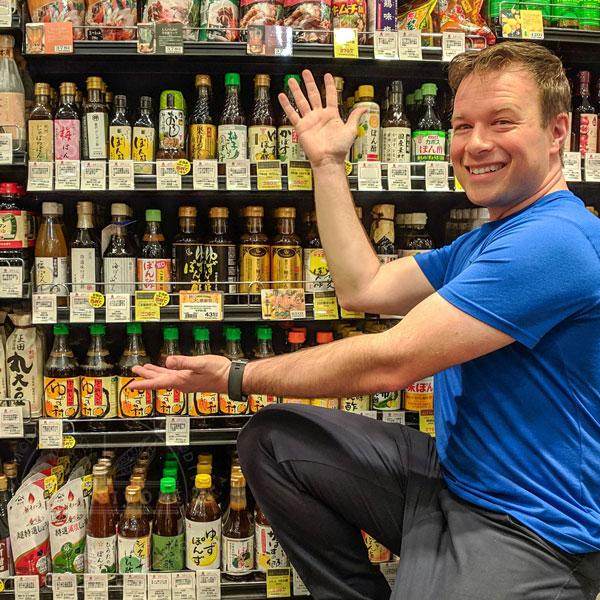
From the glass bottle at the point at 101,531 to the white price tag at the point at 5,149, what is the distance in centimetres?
102

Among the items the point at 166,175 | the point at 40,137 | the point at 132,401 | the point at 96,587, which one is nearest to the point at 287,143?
the point at 166,175

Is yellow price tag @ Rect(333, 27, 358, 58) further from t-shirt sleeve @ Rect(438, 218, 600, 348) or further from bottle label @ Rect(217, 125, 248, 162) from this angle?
t-shirt sleeve @ Rect(438, 218, 600, 348)

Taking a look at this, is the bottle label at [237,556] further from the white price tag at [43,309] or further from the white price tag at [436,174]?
the white price tag at [436,174]

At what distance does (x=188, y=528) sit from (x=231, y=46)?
61.7 inches

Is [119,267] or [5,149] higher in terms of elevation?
[5,149]

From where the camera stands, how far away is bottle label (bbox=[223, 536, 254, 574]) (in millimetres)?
1968

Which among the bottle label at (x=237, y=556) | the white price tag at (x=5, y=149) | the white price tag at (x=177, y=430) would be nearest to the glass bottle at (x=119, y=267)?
the white price tag at (x=5, y=149)

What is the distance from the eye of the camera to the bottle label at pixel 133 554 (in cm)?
193

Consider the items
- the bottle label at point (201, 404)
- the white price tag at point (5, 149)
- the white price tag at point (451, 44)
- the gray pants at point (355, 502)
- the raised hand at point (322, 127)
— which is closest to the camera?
the gray pants at point (355, 502)

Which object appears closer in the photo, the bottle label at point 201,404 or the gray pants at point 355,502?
the gray pants at point 355,502

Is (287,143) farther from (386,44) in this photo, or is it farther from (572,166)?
(572,166)

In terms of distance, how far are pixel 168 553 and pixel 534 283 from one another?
4.88 feet

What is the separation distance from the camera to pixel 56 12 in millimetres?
1962

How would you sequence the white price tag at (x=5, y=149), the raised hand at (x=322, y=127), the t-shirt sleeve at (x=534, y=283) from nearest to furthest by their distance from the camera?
1. the t-shirt sleeve at (x=534, y=283)
2. the raised hand at (x=322, y=127)
3. the white price tag at (x=5, y=149)
